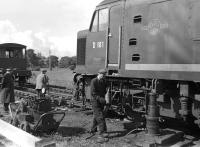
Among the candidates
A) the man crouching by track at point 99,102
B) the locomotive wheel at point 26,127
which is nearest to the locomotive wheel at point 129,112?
the man crouching by track at point 99,102

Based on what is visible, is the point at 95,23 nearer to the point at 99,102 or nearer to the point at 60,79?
the point at 99,102

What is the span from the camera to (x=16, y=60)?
24.3 meters

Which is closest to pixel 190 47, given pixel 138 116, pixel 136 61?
pixel 136 61

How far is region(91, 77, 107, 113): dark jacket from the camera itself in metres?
7.98

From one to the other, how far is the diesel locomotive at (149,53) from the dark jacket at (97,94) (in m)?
1.18

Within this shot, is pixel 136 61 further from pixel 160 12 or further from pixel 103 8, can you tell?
pixel 103 8

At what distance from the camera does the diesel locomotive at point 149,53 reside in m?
7.31

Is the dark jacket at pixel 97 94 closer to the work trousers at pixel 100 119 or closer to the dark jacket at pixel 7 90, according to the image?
the work trousers at pixel 100 119

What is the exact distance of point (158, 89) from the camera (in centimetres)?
799

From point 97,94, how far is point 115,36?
2.38 metres

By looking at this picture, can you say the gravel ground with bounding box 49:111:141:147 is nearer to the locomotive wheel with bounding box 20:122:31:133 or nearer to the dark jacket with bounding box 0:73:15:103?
the locomotive wheel with bounding box 20:122:31:133

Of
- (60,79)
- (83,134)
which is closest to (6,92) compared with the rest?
(83,134)

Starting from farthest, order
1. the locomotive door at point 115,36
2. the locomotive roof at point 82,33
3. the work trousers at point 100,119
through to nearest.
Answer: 1. the locomotive roof at point 82,33
2. the locomotive door at point 115,36
3. the work trousers at point 100,119

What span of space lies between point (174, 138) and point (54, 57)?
7669 cm
